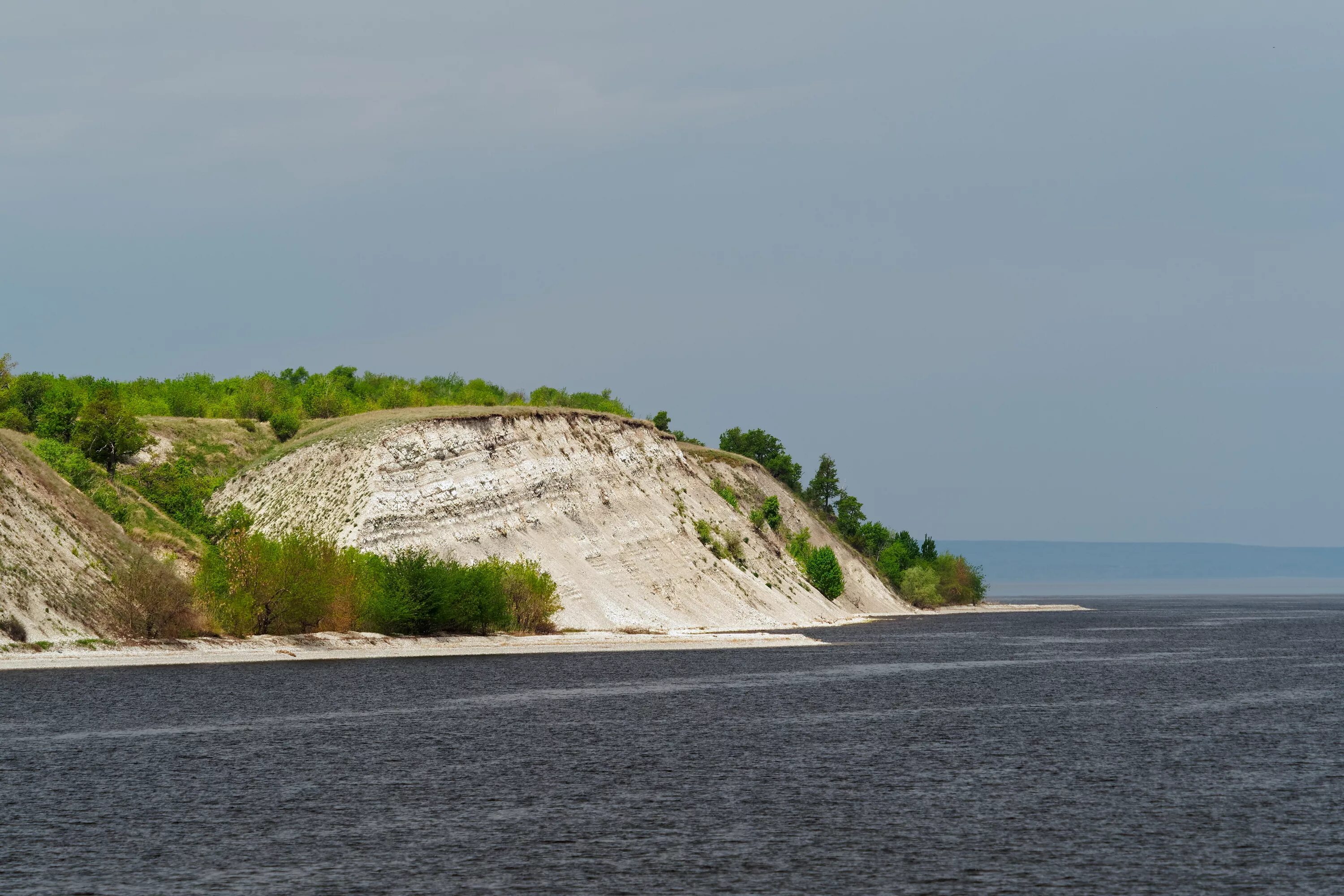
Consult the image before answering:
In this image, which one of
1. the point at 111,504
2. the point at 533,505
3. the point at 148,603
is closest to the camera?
the point at 148,603

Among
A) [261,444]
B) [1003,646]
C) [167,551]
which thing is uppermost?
[261,444]

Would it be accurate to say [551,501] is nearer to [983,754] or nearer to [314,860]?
[983,754]

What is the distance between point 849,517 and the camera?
185500 millimetres

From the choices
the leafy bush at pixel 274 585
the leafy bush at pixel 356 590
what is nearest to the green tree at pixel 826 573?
the leafy bush at pixel 356 590

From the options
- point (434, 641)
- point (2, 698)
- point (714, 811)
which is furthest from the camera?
point (434, 641)

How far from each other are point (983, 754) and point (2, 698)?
34.7 meters

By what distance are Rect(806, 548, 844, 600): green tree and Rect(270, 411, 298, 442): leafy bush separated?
55.1m

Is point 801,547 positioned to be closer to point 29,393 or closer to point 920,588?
point 920,588

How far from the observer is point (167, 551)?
8988 centimetres

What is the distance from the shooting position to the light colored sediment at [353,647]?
64562 mm

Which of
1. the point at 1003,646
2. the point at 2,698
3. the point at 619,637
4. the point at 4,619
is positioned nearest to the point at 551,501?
the point at 619,637

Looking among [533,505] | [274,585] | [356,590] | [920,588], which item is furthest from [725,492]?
[274,585]

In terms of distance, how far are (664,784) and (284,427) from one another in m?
96.8

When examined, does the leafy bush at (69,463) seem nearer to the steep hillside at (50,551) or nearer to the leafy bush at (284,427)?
the steep hillside at (50,551)
